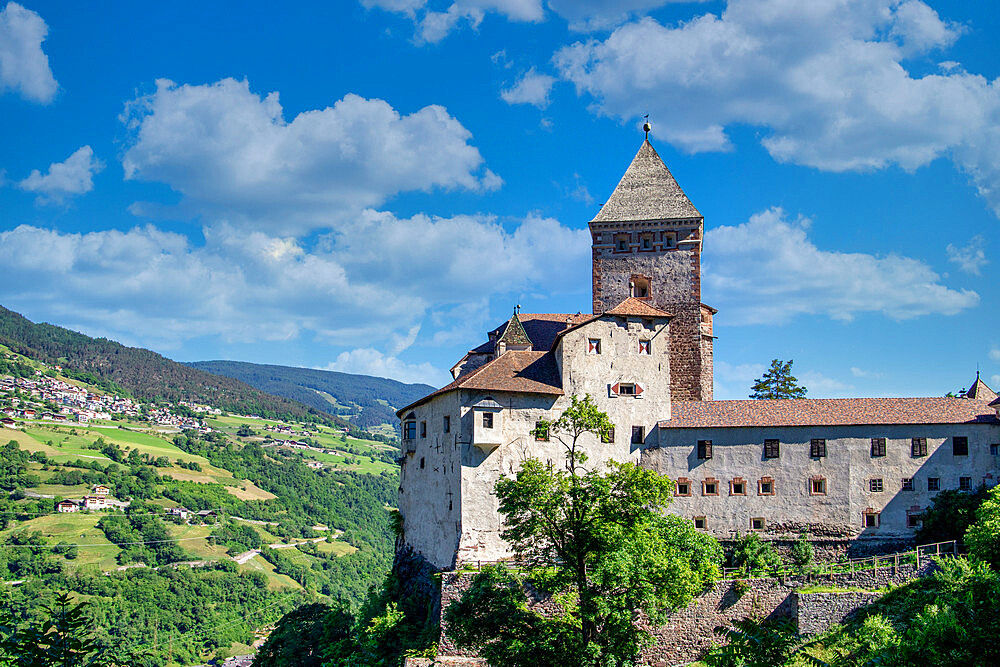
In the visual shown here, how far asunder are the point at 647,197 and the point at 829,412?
1944 cm

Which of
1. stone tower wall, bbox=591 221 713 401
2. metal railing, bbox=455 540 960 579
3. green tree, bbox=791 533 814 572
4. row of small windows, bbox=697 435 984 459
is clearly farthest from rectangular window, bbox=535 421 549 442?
green tree, bbox=791 533 814 572

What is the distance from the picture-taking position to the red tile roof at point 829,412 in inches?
2072

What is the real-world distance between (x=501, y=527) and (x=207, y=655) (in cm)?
11895

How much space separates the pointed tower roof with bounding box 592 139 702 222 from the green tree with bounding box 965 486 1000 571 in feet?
83.5

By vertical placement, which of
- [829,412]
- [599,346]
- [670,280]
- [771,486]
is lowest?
[771,486]

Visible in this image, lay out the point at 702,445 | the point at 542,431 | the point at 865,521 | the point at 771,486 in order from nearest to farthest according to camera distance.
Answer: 1. the point at 542,431
2. the point at 865,521
3. the point at 771,486
4. the point at 702,445

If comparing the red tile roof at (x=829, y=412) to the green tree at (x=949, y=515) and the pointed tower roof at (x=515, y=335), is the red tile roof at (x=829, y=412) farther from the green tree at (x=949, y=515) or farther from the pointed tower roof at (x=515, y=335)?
the pointed tower roof at (x=515, y=335)

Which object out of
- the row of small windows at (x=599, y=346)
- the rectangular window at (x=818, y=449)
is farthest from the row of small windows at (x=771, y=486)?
the row of small windows at (x=599, y=346)

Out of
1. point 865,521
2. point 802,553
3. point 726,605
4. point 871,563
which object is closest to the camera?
point 726,605

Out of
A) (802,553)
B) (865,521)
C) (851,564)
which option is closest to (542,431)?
(802,553)

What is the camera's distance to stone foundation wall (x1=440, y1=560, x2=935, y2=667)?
152ft

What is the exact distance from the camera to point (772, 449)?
52906 millimetres

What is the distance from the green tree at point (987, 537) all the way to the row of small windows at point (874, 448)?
6.15 metres

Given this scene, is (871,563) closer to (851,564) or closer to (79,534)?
(851,564)
